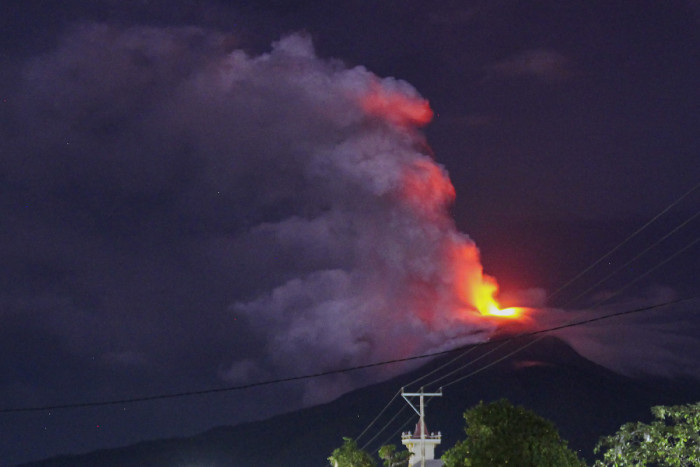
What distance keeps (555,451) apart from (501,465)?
1478 mm

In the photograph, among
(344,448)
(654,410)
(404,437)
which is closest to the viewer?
(654,410)

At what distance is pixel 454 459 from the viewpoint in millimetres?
27234

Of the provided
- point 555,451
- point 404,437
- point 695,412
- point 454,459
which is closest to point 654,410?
point 695,412

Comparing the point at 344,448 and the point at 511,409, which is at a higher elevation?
the point at 344,448

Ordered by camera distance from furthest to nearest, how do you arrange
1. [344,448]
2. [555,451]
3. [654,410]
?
[344,448]
[654,410]
[555,451]

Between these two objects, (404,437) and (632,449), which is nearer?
(632,449)

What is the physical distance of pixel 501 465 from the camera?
26.3 meters

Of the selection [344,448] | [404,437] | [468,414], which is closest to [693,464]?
[468,414]

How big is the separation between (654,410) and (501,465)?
5027 mm

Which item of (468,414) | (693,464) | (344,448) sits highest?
(344,448)

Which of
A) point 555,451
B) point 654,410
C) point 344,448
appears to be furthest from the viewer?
point 344,448

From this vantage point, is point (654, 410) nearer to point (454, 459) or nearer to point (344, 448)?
point (454, 459)

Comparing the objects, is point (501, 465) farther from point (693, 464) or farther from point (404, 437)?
point (404, 437)

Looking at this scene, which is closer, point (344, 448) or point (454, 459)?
point (454, 459)
